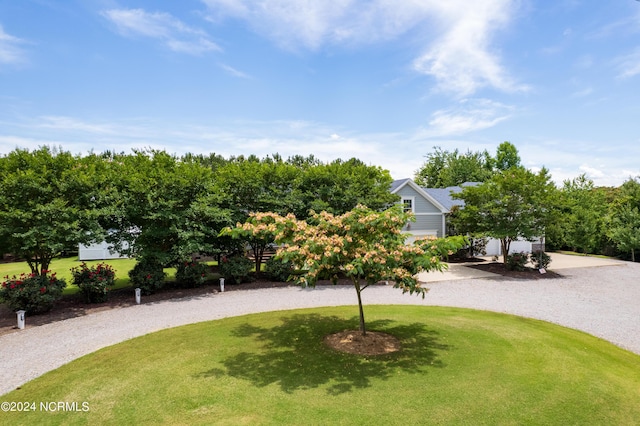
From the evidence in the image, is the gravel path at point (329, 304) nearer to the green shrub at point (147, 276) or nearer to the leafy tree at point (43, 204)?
the green shrub at point (147, 276)

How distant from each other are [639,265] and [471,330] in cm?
2231

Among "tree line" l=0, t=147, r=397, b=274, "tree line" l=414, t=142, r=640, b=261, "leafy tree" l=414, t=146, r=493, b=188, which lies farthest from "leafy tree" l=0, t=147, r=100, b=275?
"leafy tree" l=414, t=146, r=493, b=188

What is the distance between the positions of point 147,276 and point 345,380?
37.8 ft

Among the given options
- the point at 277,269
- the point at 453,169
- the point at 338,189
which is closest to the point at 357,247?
the point at 277,269

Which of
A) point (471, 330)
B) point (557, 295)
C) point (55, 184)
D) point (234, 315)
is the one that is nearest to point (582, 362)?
point (471, 330)

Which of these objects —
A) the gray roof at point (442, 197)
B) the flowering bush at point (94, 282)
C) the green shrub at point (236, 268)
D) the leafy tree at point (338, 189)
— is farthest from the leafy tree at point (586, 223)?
the flowering bush at point (94, 282)

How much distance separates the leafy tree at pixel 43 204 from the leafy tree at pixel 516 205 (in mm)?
20250

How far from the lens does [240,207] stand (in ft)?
60.0

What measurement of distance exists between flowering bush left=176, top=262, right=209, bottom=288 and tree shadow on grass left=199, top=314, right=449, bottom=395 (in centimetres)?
682

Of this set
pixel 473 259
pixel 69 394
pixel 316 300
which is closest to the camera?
pixel 69 394

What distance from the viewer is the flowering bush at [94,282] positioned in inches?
563

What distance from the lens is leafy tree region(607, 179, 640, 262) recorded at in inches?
1024

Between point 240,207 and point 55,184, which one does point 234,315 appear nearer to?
point 240,207

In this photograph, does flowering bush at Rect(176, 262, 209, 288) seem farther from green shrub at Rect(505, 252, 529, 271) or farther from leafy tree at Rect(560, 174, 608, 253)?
leafy tree at Rect(560, 174, 608, 253)
